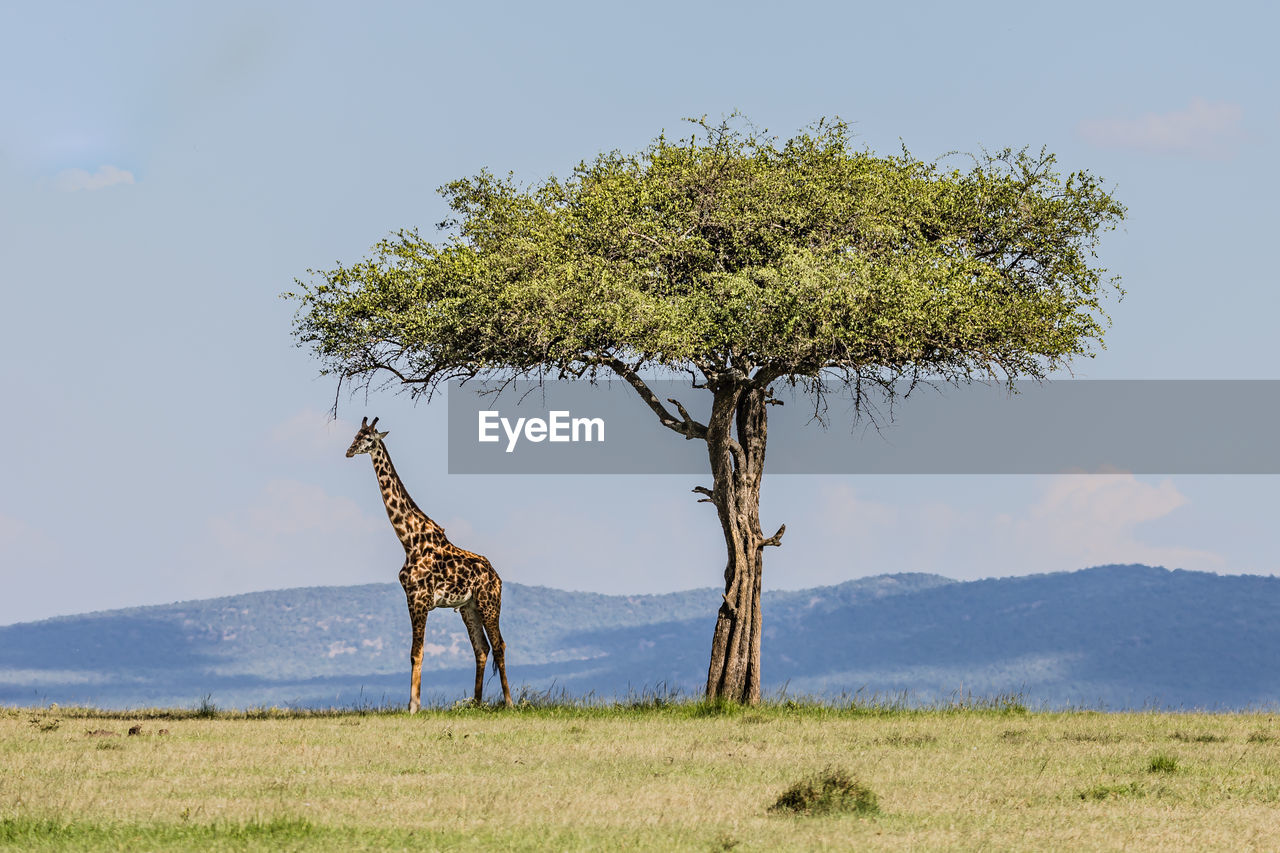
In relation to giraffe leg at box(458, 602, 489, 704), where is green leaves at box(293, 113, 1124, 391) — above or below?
above

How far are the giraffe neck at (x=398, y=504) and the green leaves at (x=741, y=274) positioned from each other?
1957 millimetres

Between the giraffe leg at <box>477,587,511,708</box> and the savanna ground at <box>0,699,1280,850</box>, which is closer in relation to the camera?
the savanna ground at <box>0,699,1280,850</box>

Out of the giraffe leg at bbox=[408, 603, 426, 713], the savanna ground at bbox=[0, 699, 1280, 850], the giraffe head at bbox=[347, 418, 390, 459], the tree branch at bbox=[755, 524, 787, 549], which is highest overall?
the giraffe head at bbox=[347, 418, 390, 459]

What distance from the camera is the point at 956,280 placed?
28.8 meters

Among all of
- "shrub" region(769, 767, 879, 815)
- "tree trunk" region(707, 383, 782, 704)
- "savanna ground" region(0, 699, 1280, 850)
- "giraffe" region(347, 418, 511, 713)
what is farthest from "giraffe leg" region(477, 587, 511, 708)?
"shrub" region(769, 767, 879, 815)

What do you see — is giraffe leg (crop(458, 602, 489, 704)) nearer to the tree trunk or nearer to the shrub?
the tree trunk

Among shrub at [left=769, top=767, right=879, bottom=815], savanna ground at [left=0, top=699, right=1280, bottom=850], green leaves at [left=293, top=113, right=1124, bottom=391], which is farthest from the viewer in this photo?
green leaves at [left=293, top=113, right=1124, bottom=391]

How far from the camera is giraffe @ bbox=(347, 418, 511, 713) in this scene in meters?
28.8

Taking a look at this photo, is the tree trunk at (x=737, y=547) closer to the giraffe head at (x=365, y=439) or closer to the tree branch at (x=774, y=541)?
the tree branch at (x=774, y=541)

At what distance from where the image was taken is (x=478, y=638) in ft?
98.4

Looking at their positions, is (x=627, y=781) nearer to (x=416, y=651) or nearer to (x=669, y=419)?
(x=416, y=651)

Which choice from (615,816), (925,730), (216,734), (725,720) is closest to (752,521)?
(725,720)

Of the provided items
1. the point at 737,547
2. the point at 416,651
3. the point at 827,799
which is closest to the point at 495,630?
the point at 416,651

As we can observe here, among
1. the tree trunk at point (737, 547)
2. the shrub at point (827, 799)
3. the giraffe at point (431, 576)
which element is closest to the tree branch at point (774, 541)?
the tree trunk at point (737, 547)
